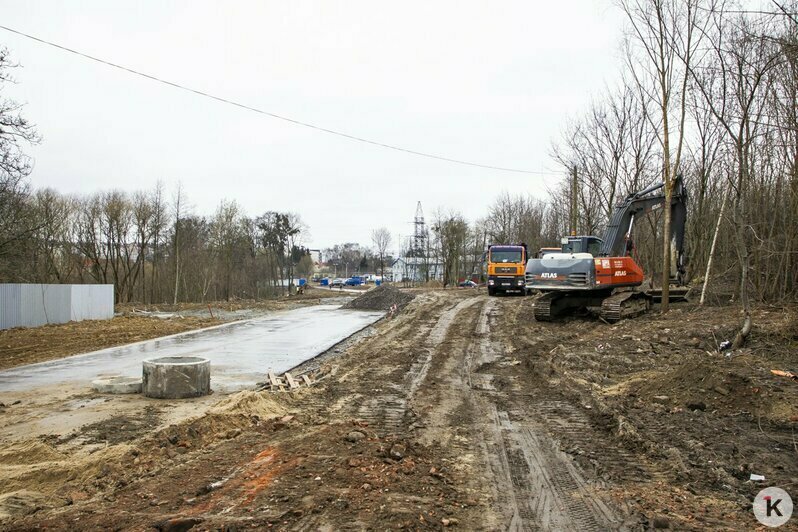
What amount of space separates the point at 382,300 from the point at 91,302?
15.7m

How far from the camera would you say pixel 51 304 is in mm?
27375

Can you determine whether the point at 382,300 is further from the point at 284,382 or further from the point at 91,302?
the point at 284,382

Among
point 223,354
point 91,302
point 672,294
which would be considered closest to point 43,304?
point 91,302

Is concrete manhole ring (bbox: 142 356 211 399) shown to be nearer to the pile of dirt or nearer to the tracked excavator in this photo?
the tracked excavator

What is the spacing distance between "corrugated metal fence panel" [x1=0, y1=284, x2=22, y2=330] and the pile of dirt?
15.7 meters

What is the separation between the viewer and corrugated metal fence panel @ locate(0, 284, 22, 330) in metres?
24.5

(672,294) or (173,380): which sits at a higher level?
(672,294)

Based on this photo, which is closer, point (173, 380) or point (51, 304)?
point (173, 380)

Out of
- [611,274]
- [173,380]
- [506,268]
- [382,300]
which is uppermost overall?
[506,268]

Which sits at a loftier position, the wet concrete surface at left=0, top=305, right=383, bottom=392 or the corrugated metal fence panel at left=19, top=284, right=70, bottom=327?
the corrugated metal fence panel at left=19, top=284, right=70, bottom=327

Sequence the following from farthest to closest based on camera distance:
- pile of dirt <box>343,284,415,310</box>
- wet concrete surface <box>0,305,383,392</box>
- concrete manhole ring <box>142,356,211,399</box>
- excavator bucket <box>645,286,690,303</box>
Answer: pile of dirt <box>343,284,415,310</box>, excavator bucket <box>645,286,690,303</box>, wet concrete surface <box>0,305,383,392</box>, concrete manhole ring <box>142,356,211,399</box>

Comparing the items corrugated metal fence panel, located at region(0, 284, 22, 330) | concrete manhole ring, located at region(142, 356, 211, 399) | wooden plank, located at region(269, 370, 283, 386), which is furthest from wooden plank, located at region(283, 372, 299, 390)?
corrugated metal fence panel, located at region(0, 284, 22, 330)

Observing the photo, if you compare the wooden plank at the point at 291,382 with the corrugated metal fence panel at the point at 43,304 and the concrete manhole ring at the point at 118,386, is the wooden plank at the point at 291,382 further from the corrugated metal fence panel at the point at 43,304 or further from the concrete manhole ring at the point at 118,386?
the corrugated metal fence panel at the point at 43,304

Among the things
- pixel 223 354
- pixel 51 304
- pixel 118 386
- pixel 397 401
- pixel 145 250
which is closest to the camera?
pixel 397 401
